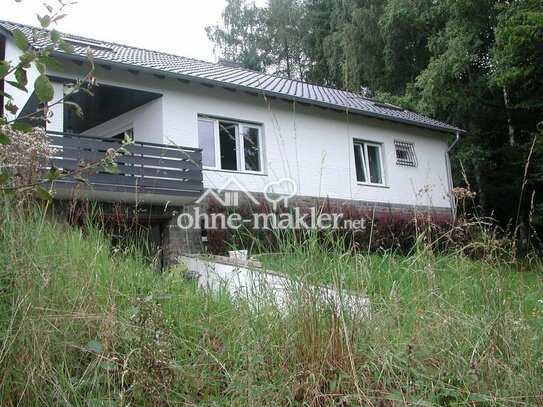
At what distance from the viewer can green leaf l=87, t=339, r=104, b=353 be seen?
8.43 ft

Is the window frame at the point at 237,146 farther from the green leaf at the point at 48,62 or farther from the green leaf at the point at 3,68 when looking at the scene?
the green leaf at the point at 3,68

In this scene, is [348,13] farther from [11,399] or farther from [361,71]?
[11,399]

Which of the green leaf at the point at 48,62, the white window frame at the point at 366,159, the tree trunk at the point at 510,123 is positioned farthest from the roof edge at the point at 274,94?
the green leaf at the point at 48,62

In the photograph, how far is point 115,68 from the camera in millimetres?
11508

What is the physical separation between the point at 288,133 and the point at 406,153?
4.72 meters

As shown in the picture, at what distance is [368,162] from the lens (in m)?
15.9

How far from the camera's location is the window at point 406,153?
16516mm

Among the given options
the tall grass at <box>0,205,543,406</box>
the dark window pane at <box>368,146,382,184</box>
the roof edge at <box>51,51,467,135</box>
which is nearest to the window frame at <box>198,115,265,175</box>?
the roof edge at <box>51,51,467,135</box>

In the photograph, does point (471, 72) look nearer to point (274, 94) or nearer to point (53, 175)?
point (274, 94)

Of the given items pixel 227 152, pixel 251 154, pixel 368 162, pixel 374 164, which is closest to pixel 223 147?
pixel 227 152

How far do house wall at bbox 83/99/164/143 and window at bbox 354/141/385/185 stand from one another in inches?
239

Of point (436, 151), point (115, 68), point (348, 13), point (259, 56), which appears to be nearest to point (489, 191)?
point (436, 151)

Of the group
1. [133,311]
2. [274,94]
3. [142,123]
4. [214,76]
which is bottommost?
[133,311]

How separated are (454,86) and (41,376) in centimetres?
→ 1788
